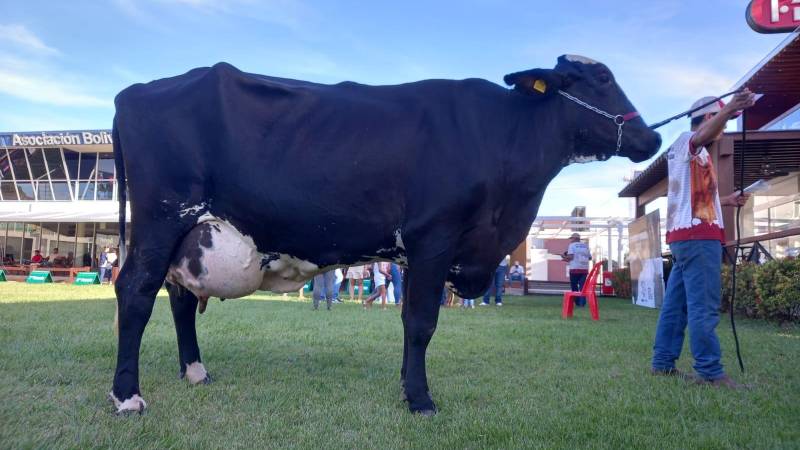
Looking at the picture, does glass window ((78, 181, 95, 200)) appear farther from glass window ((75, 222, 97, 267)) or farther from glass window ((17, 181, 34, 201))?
glass window ((17, 181, 34, 201))

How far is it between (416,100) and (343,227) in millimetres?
1055

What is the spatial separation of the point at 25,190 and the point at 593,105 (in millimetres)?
39888

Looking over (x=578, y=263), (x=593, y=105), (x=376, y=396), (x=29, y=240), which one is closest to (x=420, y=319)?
(x=376, y=396)

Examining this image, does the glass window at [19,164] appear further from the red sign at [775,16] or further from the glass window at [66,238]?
the red sign at [775,16]

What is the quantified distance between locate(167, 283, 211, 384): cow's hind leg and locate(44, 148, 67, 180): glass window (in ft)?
118

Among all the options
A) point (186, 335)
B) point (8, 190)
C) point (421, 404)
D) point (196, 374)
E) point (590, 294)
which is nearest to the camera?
point (421, 404)

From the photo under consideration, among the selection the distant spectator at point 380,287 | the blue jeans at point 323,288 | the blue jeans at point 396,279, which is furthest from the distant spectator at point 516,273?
the blue jeans at point 323,288

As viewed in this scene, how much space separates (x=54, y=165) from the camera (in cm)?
3584

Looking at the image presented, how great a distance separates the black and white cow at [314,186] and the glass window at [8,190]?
38.5 meters

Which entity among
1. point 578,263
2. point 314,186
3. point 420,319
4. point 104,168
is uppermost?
point 104,168

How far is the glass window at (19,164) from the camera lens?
35938 millimetres

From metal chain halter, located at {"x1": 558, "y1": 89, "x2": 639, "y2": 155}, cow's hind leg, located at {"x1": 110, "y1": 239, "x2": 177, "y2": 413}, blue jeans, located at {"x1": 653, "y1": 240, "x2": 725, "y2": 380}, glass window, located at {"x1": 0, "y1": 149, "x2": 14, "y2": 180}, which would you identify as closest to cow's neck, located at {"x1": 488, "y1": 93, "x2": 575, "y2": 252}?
metal chain halter, located at {"x1": 558, "y1": 89, "x2": 639, "y2": 155}

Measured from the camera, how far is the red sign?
547 inches

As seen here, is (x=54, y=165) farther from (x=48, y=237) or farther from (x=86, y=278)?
(x=86, y=278)
